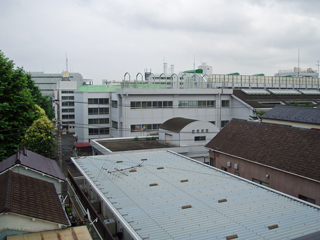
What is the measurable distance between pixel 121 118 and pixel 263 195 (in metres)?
28.3

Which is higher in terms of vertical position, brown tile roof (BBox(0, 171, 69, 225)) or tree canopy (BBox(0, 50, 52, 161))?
tree canopy (BBox(0, 50, 52, 161))

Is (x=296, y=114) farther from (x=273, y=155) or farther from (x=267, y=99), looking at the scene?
(x=267, y=99)

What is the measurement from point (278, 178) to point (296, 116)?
7.97 m

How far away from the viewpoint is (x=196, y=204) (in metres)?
11.1

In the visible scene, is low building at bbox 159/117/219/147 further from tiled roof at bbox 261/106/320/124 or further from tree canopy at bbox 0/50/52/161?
tree canopy at bbox 0/50/52/161

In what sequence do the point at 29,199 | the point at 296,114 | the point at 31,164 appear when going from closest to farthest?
the point at 29,199, the point at 31,164, the point at 296,114

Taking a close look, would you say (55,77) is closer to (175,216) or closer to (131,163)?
(131,163)

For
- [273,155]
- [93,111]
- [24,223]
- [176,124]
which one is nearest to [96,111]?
[93,111]

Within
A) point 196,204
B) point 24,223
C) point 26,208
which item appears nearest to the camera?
point 24,223

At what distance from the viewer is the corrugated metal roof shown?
9.05 metres

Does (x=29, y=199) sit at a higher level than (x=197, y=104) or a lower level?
lower

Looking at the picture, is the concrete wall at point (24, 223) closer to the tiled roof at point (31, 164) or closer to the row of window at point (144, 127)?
the tiled roof at point (31, 164)

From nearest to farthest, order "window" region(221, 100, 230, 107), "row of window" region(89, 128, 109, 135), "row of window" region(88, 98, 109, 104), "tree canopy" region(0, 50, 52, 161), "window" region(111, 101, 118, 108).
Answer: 1. "tree canopy" region(0, 50, 52, 161)
2. "window" region(111, 101, 118, 108)
3. "row of window" region(88, 98, 109, 104)
4. "window" region(221, 100, 230, 107)
5. "row of window" region(89, 128, 109, 135)

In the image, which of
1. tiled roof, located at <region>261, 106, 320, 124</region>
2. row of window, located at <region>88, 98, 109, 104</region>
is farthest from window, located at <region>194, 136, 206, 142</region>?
row of window, located at <region>88, 98, 109, 104</region>
